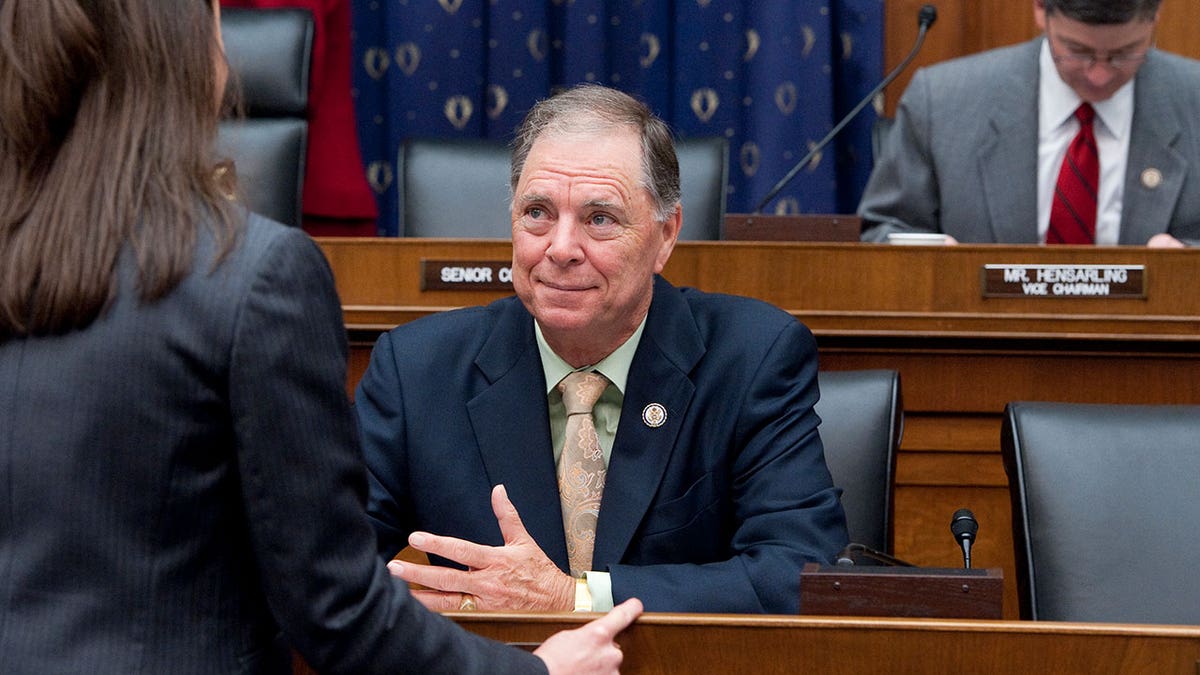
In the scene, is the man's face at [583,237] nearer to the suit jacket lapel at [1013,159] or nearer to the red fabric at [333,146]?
the suit jacket lapel at [1013,159]

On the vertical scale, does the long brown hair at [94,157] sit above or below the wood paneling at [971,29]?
below

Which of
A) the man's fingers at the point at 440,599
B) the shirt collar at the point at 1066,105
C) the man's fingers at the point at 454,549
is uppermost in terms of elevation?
the shirt collar at the point at 1066,105

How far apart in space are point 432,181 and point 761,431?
149cm

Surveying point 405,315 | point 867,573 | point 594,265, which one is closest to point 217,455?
point 867,573

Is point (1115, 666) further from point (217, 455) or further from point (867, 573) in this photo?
point (217, 455)

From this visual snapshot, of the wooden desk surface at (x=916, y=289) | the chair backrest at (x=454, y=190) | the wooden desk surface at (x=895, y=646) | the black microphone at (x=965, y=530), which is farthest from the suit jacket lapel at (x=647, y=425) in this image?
the chair backrest at (x=454, y=190)

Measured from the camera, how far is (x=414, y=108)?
14.6 ft

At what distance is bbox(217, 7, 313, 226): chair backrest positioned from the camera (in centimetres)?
333

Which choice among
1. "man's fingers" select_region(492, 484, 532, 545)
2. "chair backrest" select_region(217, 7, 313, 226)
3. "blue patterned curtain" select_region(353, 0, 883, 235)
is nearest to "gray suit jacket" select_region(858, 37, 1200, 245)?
"blue patterned curtain" select_region(353, 0, 883, 235)

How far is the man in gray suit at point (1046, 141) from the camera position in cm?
331

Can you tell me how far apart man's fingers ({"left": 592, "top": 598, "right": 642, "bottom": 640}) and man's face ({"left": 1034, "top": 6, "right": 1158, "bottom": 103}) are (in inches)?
93.8

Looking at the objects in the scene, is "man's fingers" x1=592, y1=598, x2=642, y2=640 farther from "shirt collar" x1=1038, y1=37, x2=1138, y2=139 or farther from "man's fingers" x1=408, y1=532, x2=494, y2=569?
"shirt collar" x1=1038, y1=37, x2=1138, y2=139

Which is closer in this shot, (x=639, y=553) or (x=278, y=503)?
(x=278, y=503)

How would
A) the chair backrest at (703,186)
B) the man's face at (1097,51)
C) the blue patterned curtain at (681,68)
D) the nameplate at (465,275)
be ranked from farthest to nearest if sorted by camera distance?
the blue patterned curtain at (681,68), the man's face at (1097,51), the chair backrest at (703,186), the nameplate at (465,275)
